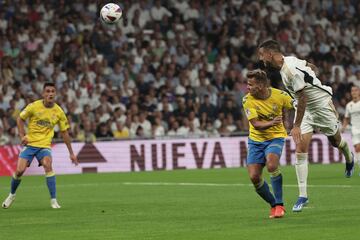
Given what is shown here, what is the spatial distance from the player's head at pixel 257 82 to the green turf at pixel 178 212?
1797 millimetres

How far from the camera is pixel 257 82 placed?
1388 centimetres

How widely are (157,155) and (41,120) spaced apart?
13.1 metres

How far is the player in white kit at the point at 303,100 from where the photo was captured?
14328mm

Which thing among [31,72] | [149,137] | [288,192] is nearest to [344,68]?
[149,137]

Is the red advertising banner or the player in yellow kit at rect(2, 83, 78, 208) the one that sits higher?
the player in yellow kit at rect(2, 83, 78, 208)

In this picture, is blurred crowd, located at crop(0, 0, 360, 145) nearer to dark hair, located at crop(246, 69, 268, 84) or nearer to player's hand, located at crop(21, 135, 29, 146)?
player's hand, located at crop(21, 135, 29, 146)

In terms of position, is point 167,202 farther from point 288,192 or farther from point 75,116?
point 75,116

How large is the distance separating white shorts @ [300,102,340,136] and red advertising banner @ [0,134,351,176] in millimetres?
13952

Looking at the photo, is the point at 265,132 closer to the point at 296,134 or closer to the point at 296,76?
the point at 296,134

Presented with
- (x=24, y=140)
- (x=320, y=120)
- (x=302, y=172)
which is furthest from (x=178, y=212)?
(x=24, y=140)

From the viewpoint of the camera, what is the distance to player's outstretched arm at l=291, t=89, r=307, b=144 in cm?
1402

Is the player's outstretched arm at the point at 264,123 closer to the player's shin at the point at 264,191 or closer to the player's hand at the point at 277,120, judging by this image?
the player's hand at the point at 277,120

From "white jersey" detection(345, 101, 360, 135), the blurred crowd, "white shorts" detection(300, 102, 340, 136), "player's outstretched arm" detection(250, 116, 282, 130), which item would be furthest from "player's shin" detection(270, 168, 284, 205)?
the blurred crowd

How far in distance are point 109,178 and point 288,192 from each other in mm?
8922
